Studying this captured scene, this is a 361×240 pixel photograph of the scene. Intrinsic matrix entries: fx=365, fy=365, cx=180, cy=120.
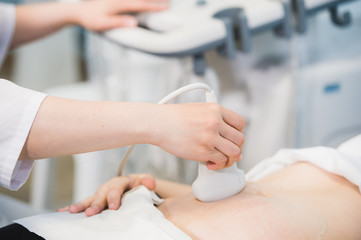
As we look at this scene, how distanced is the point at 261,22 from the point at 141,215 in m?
0.61

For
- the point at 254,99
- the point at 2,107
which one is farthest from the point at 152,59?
the point at 2,107

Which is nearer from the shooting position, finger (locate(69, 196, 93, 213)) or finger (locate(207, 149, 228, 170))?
finger (locate(207, 149, 228, 170))

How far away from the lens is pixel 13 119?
1.69 feet

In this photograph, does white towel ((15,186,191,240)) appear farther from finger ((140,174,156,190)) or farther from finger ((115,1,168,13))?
finger ((115,1,168,13))

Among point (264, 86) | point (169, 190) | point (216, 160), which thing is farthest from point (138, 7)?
point (216, 160)

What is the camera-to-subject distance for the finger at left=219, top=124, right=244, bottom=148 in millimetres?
543

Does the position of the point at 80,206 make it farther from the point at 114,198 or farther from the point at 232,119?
the point at 232,119

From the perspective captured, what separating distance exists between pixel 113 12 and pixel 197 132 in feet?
2.19

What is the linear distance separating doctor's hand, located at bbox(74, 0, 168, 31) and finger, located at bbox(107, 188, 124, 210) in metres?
0.53

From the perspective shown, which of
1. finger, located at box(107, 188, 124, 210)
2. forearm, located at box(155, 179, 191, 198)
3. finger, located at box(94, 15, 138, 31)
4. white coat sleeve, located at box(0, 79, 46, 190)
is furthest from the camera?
finger, located at box(94, 15, 138, 31)

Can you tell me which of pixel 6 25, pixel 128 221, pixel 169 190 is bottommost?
pixel 169 190

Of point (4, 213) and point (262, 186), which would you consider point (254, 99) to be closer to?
point (262, 186)

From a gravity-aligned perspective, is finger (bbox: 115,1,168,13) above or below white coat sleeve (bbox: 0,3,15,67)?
above

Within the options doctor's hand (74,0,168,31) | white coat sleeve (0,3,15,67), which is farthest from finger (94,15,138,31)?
white coat sleeve (0,3,15,67)
